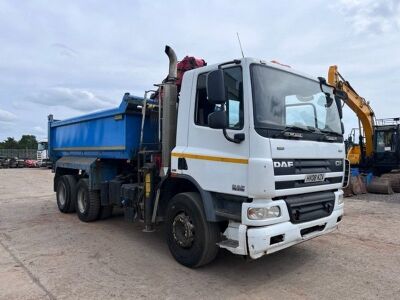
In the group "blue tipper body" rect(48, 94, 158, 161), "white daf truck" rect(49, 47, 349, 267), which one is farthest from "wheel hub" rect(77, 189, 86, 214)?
"white daf truck" rect(49, 47, 349, 267)

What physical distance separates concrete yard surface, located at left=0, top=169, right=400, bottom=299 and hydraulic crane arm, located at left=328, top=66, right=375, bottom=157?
7857 mm

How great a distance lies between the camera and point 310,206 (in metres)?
4.95

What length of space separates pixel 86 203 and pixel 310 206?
16.7 feet

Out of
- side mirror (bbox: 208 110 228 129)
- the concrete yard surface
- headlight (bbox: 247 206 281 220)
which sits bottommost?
the concrete yard surface

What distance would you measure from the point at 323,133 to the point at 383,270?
81.2 inches

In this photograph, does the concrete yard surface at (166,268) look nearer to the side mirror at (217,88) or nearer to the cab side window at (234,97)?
the cab side window at (234,97)

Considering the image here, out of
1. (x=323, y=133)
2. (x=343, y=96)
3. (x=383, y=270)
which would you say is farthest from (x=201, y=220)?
(x=343, y=96)

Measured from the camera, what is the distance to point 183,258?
5.26 metres

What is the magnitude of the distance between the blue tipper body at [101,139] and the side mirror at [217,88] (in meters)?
2.27

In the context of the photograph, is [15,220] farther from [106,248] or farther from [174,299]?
[174,299]

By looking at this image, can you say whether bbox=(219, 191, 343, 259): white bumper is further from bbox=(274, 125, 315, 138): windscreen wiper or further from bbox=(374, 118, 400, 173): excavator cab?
bbox=(374, 118, 400, 173): excavator cab

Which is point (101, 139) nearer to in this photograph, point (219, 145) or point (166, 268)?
point (166, 268)

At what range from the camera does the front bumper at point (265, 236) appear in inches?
169

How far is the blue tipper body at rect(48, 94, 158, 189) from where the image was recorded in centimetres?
678
